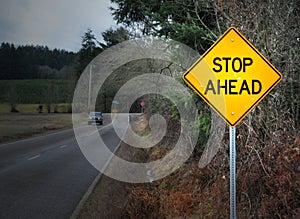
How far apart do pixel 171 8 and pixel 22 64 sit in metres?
106

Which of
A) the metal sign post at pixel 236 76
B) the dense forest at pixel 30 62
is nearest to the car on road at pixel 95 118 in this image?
the metal sign post at pixel 236 76

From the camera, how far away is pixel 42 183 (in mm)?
8969

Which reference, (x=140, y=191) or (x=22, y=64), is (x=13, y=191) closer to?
(x=140, y=191)

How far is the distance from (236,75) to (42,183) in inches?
272

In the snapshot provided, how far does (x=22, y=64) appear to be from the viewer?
342 feet

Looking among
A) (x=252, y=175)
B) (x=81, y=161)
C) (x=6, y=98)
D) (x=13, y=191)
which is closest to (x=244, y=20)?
(x=252, y=175)

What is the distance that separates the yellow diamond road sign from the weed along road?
4106 mm

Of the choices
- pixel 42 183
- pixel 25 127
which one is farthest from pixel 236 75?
pixel 25 127

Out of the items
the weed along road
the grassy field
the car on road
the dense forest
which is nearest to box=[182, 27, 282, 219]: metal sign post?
the weed along road

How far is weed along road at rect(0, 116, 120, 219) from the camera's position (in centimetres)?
665

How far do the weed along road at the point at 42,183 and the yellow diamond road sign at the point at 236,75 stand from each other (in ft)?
13.5

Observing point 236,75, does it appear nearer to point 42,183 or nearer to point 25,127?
point 42,183

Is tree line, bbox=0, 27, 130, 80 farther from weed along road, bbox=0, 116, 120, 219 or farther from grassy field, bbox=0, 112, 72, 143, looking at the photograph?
weed along road, bbox=0, 116, 120, 219

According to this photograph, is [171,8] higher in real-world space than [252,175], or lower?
higher
